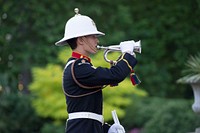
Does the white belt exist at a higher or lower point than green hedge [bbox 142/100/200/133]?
lower

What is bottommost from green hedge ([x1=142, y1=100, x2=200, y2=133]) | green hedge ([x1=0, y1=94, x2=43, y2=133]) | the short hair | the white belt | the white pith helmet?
the white belt

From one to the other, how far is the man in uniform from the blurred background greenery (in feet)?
16.8

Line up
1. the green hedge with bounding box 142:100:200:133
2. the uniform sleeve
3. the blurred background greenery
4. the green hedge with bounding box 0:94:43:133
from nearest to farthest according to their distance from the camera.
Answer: the uniform sleeve → the green hedge with bounding box 142:100:200:133 → the blurred background greenery → the green hedge with bounding box 0:94:43:133

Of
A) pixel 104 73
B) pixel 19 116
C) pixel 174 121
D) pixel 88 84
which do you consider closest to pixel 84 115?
pixel 88 84

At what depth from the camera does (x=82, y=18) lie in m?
4.89

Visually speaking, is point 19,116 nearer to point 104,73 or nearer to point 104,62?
point 104,62

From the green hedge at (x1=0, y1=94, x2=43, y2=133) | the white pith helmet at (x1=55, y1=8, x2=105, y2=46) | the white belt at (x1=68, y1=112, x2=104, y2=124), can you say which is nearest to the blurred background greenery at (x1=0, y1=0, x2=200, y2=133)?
the green hedge at (x1=0, y1=94, x2=43, y2=133)

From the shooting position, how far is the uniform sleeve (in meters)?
4.66

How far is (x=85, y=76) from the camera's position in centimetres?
469

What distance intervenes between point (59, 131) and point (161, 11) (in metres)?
4.79

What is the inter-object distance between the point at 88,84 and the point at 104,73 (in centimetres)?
15

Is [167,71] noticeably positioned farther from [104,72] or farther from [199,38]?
[104,72]

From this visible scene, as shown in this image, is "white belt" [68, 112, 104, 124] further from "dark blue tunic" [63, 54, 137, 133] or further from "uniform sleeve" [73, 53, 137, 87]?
"uniform sleeve" [73, 53, 137, 87]

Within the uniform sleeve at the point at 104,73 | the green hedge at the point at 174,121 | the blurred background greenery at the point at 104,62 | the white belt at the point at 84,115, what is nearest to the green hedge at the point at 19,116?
the blurred background greenery at the point at 104,62
